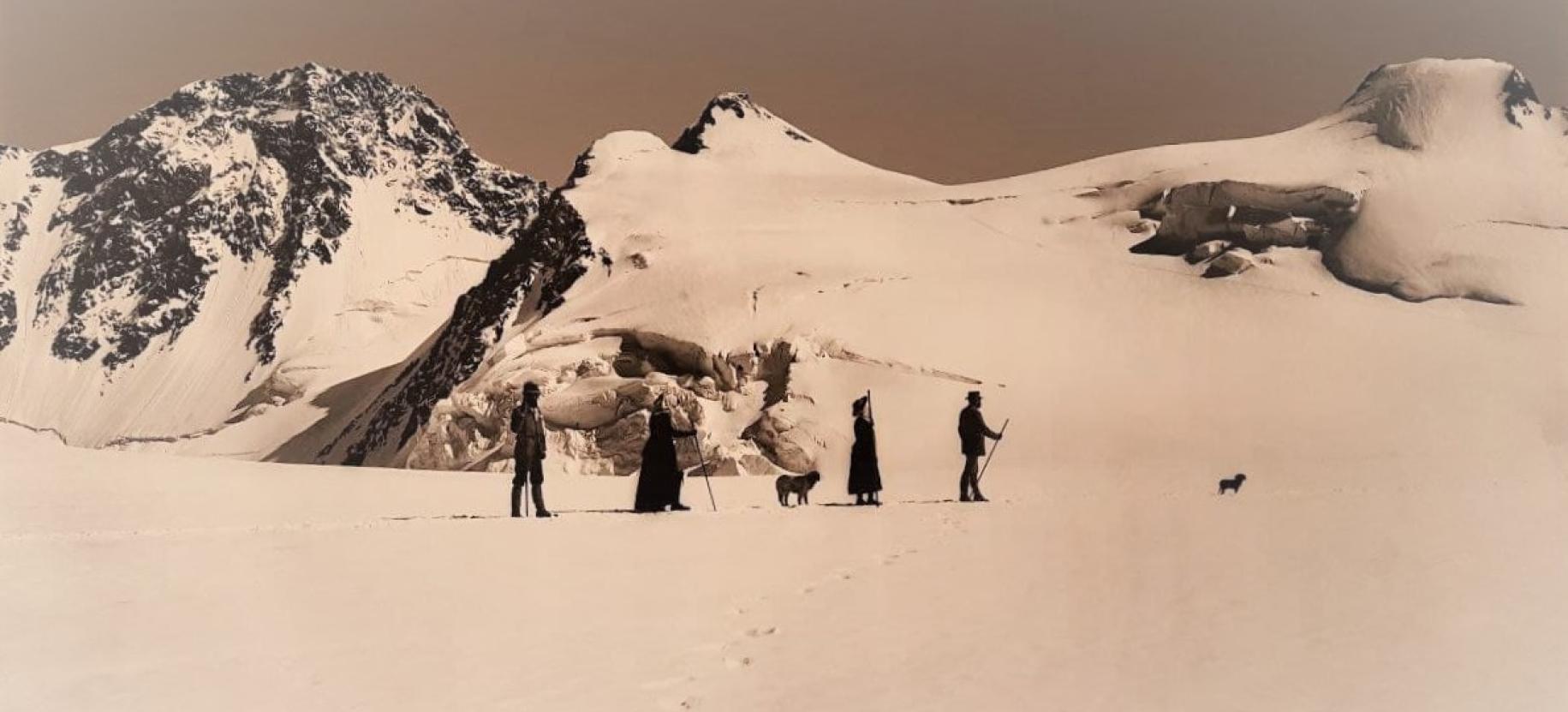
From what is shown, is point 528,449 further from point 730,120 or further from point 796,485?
point 730,120

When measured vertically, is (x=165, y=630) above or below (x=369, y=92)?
below

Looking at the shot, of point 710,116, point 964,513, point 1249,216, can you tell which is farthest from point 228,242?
point 964,513

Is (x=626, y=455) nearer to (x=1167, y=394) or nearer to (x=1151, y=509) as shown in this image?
(x=1167, y=394)

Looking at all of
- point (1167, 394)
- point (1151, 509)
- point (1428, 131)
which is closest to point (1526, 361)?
point (1167, 394)

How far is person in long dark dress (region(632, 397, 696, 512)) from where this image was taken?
1619 cm

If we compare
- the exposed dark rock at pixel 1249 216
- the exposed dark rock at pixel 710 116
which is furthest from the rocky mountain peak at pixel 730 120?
the exposed dark rock at pixel 1249 216

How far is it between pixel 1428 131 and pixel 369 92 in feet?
350

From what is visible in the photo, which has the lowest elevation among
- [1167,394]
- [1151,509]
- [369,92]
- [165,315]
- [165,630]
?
[165,630]

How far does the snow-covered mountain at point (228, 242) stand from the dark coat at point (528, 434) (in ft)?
237

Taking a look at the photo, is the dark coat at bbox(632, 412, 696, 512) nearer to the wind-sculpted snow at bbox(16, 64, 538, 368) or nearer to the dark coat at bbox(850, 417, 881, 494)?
the dark coat at bbox(850, 417, 881, 494)

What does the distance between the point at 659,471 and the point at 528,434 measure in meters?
1.94

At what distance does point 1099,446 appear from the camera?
3011 centimetres

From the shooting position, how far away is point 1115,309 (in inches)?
1523

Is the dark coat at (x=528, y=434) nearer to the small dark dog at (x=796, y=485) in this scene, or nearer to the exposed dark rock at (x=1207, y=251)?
the small dark dog at (x=796, y=485)
